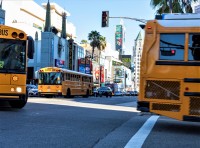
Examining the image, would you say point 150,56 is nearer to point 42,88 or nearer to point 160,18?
point 160,18

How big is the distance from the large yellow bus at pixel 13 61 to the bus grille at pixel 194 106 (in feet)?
24.9

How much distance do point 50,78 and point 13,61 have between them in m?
24.9

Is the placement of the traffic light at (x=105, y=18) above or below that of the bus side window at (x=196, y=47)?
above

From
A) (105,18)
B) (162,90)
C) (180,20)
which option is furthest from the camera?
(105,18)

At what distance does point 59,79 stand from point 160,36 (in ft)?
98.6

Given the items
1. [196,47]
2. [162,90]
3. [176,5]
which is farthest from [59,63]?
[196,47]

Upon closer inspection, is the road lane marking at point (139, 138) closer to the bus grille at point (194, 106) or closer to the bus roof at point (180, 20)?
the bus grille at point (194, 106)

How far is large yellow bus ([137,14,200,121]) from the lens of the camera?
10.7m

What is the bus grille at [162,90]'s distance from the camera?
35.7ft

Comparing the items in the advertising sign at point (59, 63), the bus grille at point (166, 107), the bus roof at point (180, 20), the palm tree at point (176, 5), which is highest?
the palm tree at point (176, 5)

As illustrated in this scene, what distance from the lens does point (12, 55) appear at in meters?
16.3

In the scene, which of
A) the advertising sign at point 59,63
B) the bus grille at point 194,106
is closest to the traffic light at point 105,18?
the bus grille at point 194,106

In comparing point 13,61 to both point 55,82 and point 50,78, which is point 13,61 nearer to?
point 55,82

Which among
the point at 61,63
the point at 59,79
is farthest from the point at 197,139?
the point at 61,63
